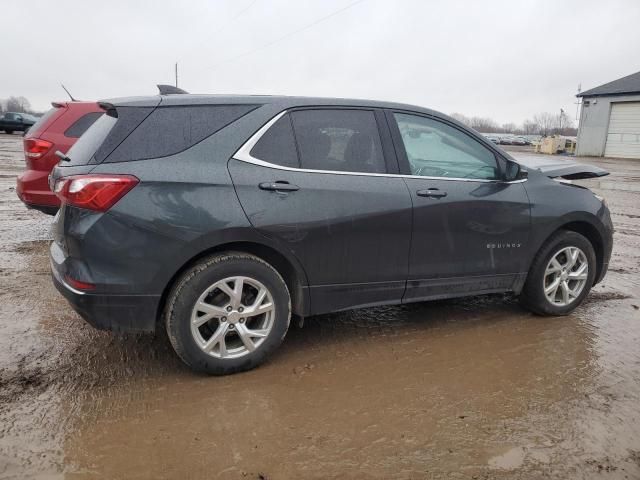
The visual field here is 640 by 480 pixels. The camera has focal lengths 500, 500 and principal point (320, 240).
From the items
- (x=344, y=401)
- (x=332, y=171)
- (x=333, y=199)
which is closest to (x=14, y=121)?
(x=332, y=171)

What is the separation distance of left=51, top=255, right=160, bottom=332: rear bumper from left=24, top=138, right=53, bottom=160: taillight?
351 cm

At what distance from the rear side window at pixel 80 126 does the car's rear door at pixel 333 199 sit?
3680 mm

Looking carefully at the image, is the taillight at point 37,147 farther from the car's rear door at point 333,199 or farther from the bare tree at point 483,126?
the bare tree at point 483,126

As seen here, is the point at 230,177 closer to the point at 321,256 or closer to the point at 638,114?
the point at 321,256

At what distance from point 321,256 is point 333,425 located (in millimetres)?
1073

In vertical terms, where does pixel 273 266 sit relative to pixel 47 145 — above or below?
below

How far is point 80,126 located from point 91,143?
11.0 feet

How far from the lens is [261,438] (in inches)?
100.0

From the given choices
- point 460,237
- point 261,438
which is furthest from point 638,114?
point 261,438

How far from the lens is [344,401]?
2896 mm

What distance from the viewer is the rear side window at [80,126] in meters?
5.92

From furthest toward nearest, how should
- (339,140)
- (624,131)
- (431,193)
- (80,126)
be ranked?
1. (624,131)
2. (80,126)
3. (431,193)
4. (339,140)

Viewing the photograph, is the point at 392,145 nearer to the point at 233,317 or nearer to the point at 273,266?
the point at 273,266

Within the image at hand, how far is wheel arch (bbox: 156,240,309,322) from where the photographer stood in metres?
3.02
